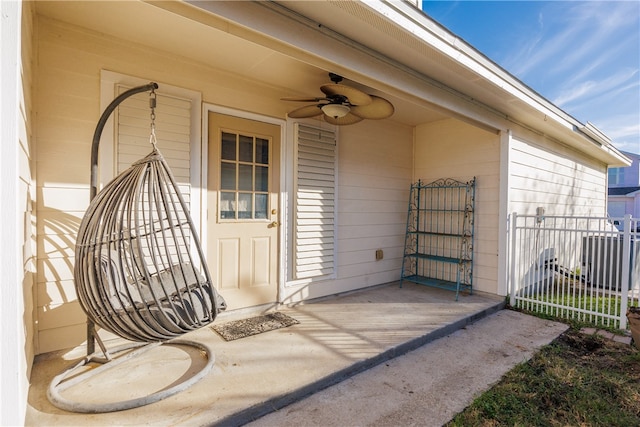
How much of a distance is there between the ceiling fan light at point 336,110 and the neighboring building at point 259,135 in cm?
31

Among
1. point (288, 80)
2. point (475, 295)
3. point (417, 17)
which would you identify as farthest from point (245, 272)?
point (475, 295)

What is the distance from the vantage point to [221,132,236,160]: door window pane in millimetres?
3221

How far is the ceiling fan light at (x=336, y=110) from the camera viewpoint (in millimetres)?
3092

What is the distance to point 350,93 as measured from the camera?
2.88m

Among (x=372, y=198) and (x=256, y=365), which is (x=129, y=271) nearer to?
(x=256, y=365)

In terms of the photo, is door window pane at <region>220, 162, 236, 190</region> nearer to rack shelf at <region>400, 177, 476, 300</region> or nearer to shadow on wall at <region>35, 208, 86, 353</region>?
shadow on wall at <region>35, 208, 86, 353</region>

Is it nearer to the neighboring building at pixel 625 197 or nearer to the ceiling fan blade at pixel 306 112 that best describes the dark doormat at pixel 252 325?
the ceiling fan blade at pixel 306 112

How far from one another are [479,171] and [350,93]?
2.52 m

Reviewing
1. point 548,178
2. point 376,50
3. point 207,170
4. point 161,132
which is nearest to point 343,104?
point 376,50

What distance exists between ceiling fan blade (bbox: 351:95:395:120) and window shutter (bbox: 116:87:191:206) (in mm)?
1663

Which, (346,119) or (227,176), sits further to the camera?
(346,119)

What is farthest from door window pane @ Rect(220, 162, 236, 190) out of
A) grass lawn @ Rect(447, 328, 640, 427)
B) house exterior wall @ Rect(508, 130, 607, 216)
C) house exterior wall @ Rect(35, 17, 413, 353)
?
house exterior wall @ Rect(508, 130, 607, 216)

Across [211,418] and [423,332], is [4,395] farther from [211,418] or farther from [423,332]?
[423,332]

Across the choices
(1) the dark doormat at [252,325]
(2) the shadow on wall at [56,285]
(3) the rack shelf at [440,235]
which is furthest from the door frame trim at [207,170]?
(3) the rack shelf at [440,235]
